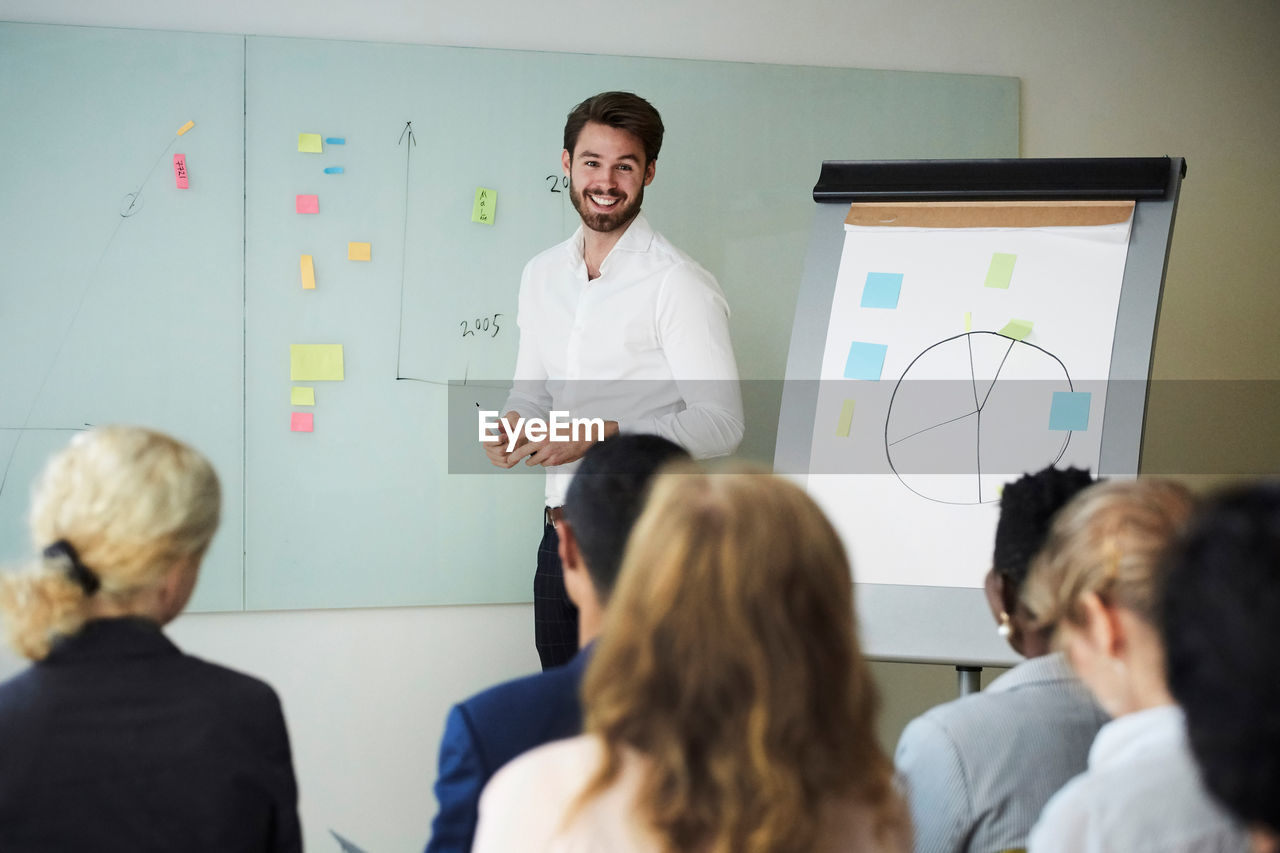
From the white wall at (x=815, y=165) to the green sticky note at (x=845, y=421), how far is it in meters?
1.04

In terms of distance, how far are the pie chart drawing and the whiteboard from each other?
2.27 ft

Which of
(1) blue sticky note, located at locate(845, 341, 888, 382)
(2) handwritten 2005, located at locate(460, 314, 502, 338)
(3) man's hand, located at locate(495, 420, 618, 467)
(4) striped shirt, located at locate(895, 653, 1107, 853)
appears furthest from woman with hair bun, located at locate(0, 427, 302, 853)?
(2) handwritten 2005, located at locate(460, 314, 502, 338)

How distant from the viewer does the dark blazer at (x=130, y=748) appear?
3.50 feet

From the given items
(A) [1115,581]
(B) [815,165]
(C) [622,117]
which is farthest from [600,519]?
(B) [815,165]

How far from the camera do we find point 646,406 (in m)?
2.66

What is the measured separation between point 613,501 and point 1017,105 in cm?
254

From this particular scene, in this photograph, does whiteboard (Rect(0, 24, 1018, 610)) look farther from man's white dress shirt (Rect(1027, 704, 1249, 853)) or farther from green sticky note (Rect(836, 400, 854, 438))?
man's white dress shirt (Rect(1027, 704, 1249, 853))

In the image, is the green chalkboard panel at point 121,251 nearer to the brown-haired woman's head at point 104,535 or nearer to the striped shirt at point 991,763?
the brown-haired woman's head at point 104,535

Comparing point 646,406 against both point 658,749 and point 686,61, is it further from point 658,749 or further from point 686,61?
point 658,749

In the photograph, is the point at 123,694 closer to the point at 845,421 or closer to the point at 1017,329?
the point at 845,421

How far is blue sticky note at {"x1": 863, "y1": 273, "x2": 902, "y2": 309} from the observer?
8.11 ft

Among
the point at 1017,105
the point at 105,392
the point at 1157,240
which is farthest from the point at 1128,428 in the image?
the point at 105,392

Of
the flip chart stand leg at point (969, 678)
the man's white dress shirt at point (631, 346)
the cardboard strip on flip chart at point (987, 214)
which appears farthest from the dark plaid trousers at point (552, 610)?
the cardboard strip on flip chart at point (987, 214)

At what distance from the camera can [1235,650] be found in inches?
23.1
